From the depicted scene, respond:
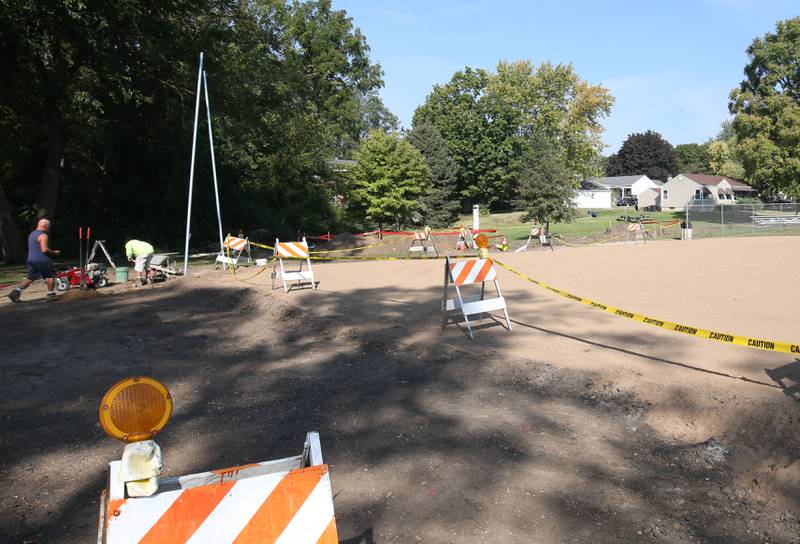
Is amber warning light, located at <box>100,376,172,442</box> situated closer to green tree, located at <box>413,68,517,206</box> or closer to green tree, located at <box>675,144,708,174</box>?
green tree, located at <box>413,68,517,206</box>

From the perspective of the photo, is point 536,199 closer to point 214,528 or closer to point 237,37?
point 237,37

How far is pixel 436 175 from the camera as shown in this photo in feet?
200

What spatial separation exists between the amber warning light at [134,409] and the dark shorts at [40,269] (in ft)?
44.8

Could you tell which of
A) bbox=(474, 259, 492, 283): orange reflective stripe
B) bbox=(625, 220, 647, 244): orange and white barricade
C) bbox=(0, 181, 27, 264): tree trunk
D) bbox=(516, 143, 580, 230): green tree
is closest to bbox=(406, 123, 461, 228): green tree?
bbox=(516, 143, 580, 230): green tree

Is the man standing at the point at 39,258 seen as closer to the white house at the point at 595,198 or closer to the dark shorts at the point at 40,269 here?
the dark shorts at the point at 40,269

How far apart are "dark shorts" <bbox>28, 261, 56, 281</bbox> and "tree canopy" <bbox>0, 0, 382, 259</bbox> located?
10.2 m

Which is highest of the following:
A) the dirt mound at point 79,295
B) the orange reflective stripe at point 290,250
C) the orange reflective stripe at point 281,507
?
the orange reflective stripe at point 290,250

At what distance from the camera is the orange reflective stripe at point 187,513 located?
7.66 feet

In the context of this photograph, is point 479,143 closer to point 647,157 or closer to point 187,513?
point 647,157

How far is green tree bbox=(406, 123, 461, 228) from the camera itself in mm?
59156

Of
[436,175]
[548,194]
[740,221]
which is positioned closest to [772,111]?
[740,221]

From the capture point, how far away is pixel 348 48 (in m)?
60.8

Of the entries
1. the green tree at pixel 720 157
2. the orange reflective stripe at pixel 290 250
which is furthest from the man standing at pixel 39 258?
the green tree at pixel 720 157

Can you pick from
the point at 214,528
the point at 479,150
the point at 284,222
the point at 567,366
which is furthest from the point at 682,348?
the point at 479,150
